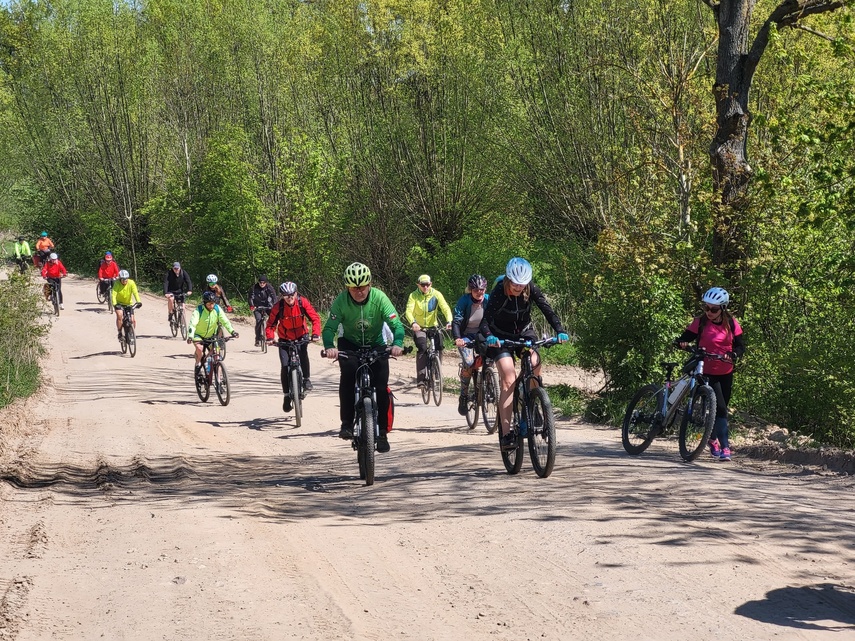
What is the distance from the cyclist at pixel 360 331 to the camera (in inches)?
378

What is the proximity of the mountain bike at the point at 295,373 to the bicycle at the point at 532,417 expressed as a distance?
18.3 feet

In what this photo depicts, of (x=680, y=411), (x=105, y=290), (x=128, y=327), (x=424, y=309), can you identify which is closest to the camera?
(x=680, y=411)

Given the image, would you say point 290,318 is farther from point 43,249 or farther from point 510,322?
point 43,249

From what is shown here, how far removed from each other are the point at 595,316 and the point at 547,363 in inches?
364

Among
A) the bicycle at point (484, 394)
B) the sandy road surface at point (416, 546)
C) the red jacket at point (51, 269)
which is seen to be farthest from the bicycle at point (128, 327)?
the bicycle at point (484, 394)

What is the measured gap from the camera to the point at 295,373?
14320 millimetres

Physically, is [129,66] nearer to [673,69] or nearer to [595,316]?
[673,69]

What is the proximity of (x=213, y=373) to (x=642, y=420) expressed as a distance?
8630 mm

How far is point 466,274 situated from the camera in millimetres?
28141

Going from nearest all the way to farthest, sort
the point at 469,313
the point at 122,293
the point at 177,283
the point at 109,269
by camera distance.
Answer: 1. the point at 469,313
2. the point at 122,293
3. the point at 177,283
4. the point at 109,269

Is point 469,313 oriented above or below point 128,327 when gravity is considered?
above

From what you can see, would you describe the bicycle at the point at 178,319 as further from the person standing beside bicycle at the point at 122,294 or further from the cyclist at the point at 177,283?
the person standing beside bicycle at the point at 122,294

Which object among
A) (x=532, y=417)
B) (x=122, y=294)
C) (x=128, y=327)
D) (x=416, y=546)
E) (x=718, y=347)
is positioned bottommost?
(x=416, y=546)

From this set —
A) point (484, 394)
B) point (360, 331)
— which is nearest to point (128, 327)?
point (484, 394)
